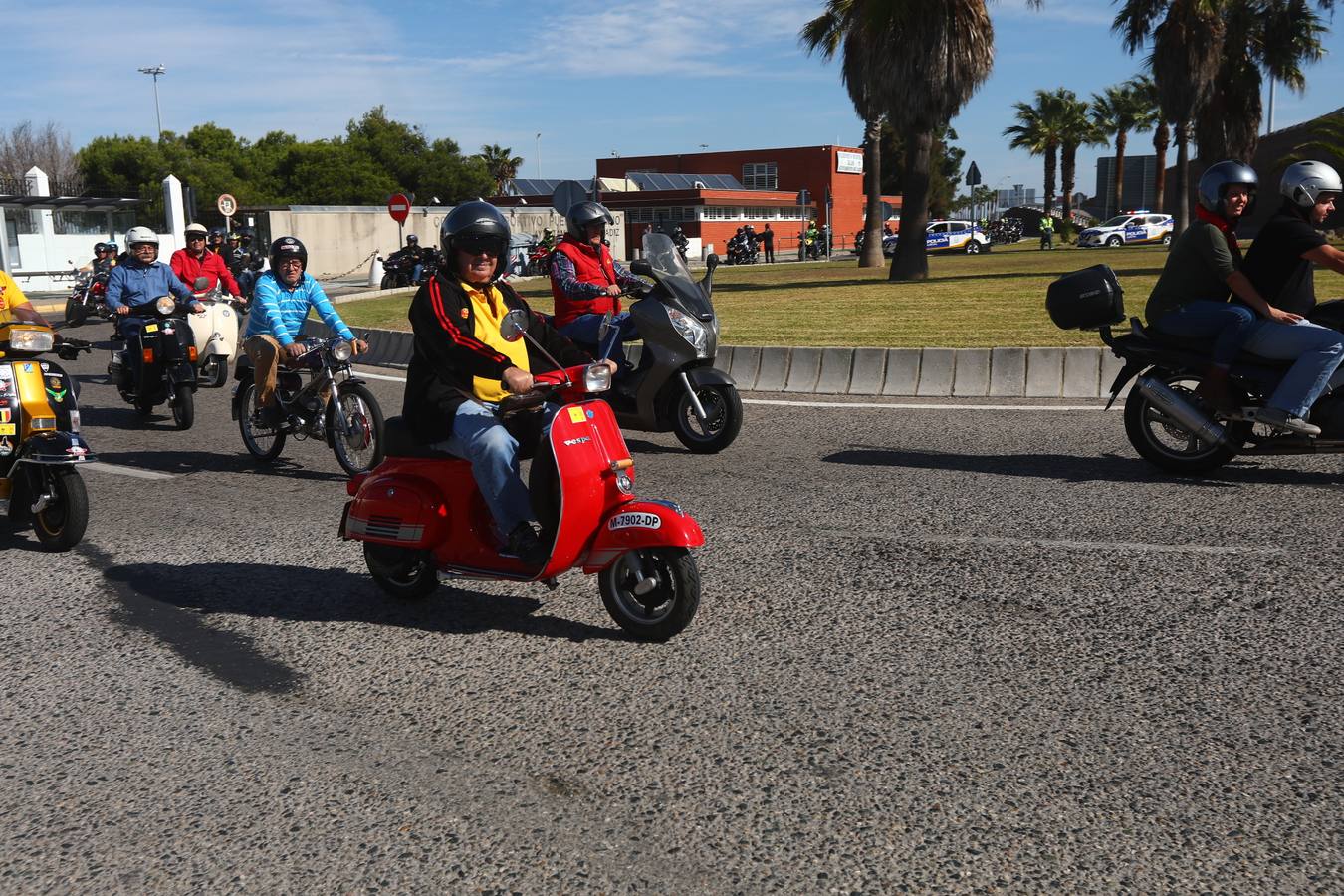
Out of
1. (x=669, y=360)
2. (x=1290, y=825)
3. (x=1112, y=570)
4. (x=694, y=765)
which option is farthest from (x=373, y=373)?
(x=1290, y=825)

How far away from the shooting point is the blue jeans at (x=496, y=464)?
15.4 feet

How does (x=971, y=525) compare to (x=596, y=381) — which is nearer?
(x=596, y=381)

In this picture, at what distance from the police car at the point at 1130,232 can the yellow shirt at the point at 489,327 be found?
5465 cm

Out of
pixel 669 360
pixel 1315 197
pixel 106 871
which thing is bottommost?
pixel 106 871

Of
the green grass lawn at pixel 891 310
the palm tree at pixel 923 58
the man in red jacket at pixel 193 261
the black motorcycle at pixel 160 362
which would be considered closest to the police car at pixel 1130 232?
the green grass lawn at pixel 891 310

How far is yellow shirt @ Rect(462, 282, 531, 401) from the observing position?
16.1 feet

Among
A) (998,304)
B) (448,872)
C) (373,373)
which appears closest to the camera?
(448,872)

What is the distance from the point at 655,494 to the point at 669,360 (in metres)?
1.49

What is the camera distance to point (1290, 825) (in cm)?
310

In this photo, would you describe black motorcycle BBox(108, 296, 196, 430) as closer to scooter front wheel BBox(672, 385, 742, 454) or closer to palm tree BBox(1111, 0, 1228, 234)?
scooter front wheel BBox(672, 385, 742, 454)

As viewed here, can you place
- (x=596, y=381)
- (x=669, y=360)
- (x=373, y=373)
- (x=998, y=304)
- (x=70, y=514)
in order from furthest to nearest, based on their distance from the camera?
(x=998, y=304) → (x=373, y=373) → (x=669, y=360) → (x=70, y=514) → (x=596, y=381)

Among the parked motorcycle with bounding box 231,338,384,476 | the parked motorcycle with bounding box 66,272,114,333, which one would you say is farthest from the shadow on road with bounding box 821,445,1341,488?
the parked motorcycle with bounding box 66,272,114,333

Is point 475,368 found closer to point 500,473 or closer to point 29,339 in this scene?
point 500,473

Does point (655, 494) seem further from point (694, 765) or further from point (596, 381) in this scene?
point (694, 765)
